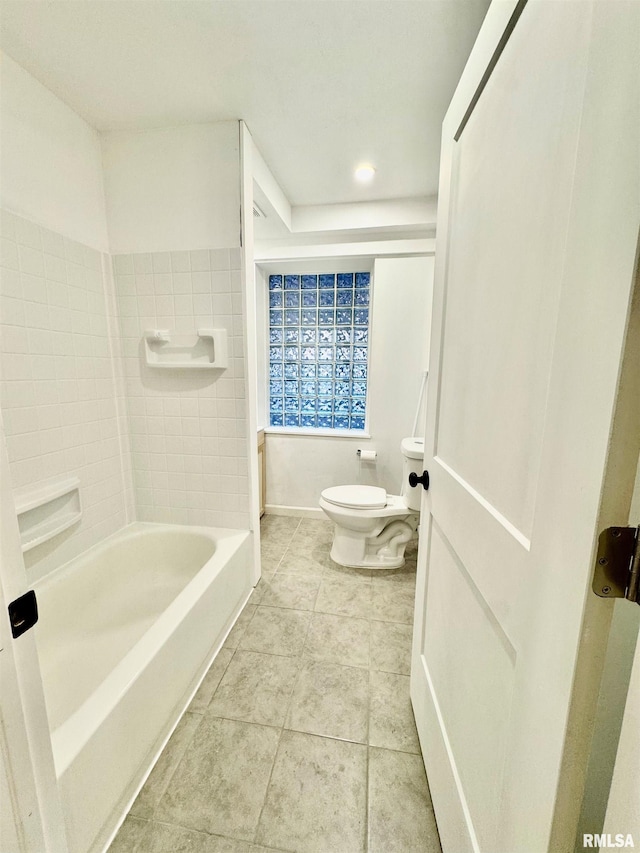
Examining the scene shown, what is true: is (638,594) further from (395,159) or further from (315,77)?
(395,159)

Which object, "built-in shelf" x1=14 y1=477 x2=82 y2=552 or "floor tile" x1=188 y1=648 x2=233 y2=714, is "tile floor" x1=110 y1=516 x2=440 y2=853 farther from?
"built-in shelf" x1=14 y1=477 x2=82 y2=552

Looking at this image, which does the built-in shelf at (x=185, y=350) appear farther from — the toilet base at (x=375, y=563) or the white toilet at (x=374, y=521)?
the toilet base at (x=375, y=563)

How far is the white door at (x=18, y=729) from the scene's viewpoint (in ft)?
1.62

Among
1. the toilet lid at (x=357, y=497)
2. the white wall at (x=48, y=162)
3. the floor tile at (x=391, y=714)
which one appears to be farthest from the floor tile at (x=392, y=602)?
the white wall at (x=48, y=162)

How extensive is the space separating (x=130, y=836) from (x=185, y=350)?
1.74m

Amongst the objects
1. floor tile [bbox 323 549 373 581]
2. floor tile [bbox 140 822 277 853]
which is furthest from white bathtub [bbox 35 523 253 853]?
floor tile [bbox 323 549 373 581]

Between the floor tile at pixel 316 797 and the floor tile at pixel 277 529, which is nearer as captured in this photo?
the floor tile at pixel 316 797

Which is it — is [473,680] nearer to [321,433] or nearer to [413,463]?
[413,463]

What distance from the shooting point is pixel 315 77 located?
4.10ft

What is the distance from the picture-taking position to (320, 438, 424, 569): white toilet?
2.05 metres

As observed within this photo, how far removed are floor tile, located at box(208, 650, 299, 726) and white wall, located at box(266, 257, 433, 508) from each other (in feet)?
4.82

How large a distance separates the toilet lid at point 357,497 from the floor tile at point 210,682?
38.5 inches

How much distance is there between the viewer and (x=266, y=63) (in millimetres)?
1197

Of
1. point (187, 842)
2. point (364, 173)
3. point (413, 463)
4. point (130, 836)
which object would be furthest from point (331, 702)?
point (364, 173)
